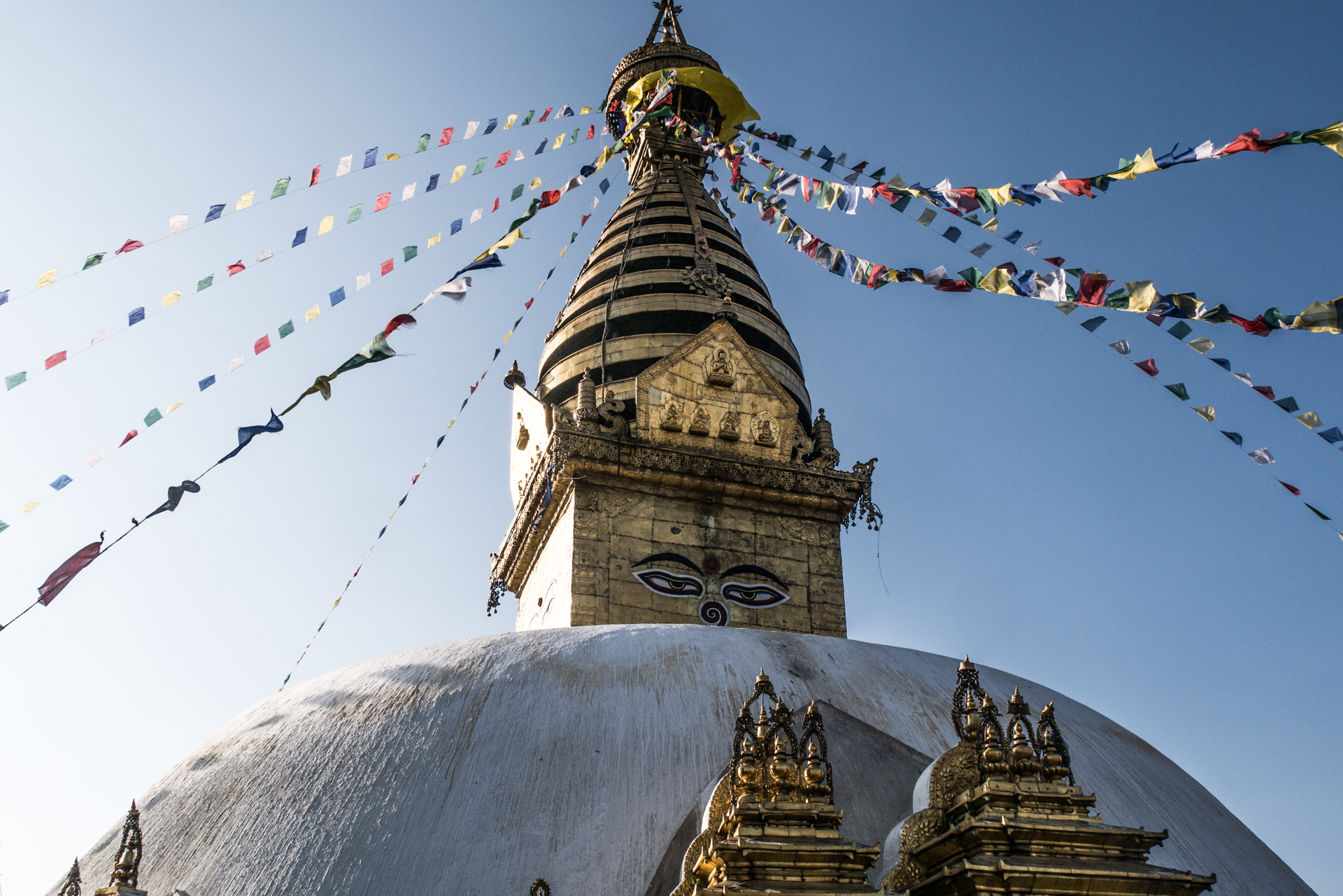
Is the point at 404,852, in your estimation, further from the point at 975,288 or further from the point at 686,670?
the point at 975,288

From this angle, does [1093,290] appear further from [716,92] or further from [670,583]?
[716,92]

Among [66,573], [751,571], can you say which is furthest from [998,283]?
[66,573]

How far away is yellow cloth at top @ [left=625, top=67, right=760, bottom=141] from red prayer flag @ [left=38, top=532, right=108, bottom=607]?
1091cm

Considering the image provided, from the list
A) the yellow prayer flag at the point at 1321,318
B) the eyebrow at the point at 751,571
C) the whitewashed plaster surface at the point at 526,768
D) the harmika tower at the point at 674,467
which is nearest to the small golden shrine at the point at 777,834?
the whitewashed plaster surface at the point at 526,768

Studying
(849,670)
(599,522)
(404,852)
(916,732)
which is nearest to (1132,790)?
(916,732)

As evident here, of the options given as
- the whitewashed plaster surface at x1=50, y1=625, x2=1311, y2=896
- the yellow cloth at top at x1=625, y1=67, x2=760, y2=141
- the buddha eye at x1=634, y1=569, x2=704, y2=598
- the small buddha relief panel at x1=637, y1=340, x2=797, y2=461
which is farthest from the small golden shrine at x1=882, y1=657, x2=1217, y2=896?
the yellow cloth at top at x1=625, y1=67, x2=760, y2=141

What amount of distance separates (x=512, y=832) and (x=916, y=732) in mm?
2183

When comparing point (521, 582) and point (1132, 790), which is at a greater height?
point (521, 582)

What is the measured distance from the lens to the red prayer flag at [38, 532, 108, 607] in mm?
5777

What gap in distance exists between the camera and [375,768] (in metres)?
4.97

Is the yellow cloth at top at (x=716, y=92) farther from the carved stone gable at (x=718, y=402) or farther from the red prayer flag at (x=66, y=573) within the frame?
the red prayer flag at (x=66, y=573)

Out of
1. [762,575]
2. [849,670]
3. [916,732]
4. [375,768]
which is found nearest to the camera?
[375,768]

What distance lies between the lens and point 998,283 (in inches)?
291

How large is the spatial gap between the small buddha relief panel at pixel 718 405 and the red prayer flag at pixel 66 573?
5282mm
